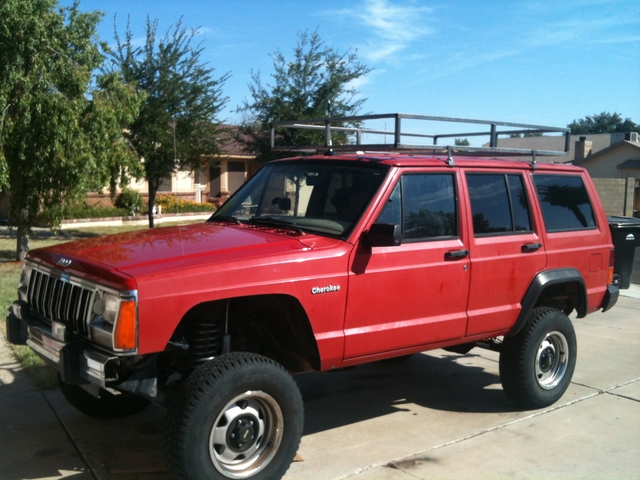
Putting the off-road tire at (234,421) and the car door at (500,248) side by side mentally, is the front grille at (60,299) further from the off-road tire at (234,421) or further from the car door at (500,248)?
the car door at (500,248)

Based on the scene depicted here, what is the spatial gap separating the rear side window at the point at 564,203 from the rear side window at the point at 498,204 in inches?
10.9

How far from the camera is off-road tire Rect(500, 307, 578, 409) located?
18.1 ft

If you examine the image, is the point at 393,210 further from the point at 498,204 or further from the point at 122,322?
the point at 122,322

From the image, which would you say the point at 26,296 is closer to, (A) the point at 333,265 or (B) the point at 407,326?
(A) the point at 333,265

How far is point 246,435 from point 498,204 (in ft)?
9.34

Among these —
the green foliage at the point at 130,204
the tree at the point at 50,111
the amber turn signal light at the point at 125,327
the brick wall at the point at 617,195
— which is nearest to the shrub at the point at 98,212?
the green foliage at the point at 130,204

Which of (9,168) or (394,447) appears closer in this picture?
(394,447)

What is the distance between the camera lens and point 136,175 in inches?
553

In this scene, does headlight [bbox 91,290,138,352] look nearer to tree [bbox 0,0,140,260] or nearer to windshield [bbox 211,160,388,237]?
windshield [bbox 211,160,388,237]

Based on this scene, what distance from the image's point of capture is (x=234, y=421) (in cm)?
394

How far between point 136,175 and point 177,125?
434 cm

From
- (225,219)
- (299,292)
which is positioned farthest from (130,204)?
(299,292)

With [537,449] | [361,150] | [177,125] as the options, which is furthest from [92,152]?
[537,449]

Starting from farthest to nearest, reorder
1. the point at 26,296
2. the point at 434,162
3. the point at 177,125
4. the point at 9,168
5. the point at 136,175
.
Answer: the point at 177,125 → the point at 136,175 → the point at 9,168 → the point at 434,162 → the point at 26,296
